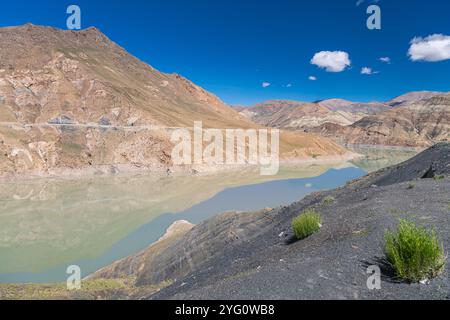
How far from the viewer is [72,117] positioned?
86.1 meters

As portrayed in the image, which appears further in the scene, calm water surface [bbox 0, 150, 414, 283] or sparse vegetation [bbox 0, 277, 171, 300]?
calm water surface [bbox 0, 150, 414, 283]

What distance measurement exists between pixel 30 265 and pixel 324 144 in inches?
4324

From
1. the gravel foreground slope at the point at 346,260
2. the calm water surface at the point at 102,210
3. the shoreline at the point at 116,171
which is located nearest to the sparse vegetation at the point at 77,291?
the gravel foreground slope at the point at 346,260

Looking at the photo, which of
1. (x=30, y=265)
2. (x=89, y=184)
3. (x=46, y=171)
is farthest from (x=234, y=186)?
(x=30, y=265)

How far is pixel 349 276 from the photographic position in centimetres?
625

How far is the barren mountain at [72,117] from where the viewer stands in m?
72.5

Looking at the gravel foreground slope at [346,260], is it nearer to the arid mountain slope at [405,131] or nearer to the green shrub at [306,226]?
the green shrub at [306,226]

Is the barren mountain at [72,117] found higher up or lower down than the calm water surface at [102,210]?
higher up

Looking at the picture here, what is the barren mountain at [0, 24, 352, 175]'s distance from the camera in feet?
238

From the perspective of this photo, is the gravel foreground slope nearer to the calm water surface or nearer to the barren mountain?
the calm water surface

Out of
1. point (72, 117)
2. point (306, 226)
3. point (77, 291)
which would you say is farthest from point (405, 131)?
point (77, 291)

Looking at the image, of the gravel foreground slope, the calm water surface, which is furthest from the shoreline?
the gravel foreground slope

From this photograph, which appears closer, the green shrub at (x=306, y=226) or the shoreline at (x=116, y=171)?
the green shrub at (x=306, y=226)

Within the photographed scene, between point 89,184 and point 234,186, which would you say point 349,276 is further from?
point 89,184
